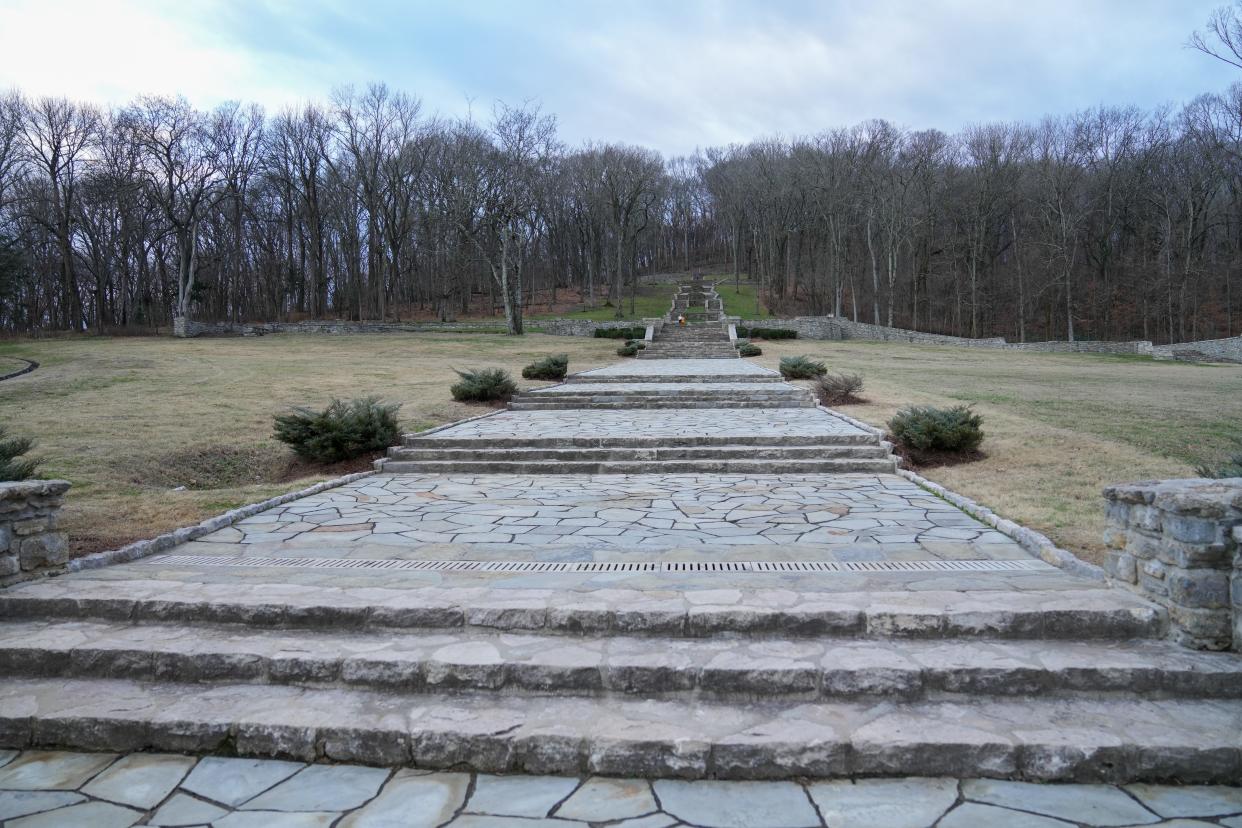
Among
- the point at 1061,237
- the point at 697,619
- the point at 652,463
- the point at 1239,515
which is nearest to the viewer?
the point at 1239,515

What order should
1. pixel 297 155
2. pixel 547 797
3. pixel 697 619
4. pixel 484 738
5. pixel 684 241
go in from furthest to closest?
pixel 684 241 → pixel 297 155 → pixel 697 619 → pixel 484 738 → pixel 547 797

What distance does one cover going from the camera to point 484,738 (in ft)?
10.0

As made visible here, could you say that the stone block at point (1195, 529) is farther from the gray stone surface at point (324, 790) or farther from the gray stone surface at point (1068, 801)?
the gray stone surface at point (324, 790)

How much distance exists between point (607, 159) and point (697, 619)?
43902mm

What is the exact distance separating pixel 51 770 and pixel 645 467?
6.55 meters

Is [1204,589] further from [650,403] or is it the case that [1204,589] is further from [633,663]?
[650,403]

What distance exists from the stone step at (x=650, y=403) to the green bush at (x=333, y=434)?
14.7 feet

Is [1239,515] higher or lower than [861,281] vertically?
lower

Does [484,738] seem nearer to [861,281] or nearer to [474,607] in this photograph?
[474,607]

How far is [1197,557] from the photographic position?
357cm

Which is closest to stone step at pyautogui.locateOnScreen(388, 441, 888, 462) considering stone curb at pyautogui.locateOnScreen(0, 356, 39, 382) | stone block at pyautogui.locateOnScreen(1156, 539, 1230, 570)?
stone block at pyautogui.locateOnScreen(1156, 539, 1230, 570)

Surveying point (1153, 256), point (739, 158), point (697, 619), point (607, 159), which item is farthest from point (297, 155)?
point (1153, 256)

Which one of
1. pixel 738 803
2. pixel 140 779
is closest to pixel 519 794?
pixel 738 803

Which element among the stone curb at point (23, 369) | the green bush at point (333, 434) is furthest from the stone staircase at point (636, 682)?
the stone curb at point (23, 369)
